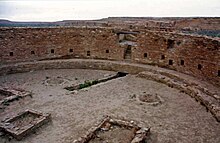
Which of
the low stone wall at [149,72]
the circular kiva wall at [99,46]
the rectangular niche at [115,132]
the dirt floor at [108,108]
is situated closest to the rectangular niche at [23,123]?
the dirt floor at [108,108]

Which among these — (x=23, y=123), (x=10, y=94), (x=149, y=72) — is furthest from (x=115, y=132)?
(x=149, y=72)

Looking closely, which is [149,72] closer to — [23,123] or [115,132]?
[115,132]

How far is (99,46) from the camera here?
17016 millimetres

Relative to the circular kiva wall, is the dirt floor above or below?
below

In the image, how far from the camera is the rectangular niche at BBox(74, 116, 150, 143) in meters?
8.56

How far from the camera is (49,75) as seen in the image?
49.8 ft

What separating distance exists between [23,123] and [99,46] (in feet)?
26.8

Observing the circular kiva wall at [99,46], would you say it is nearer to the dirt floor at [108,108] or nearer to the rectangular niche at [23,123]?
the dirt floor at [108,108]

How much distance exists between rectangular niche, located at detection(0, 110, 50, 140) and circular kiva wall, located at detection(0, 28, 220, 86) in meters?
6.94

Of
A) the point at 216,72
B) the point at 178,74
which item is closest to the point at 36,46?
the point at 178,74

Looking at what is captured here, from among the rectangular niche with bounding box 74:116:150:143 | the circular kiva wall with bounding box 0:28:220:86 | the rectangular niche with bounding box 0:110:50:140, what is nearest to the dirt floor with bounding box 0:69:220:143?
the rectangular niche with bounding box 0:110:50:140

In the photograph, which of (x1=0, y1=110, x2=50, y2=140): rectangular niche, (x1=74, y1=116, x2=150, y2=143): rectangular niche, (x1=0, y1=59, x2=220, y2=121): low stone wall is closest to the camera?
(x1=74, y1=116, x2=150, y2=143): rectangular niche

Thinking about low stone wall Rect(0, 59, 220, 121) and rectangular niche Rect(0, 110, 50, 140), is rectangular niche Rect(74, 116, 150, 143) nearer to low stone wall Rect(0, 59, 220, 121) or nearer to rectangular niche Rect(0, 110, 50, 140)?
rectangular niche Rect(0, 110, 50, 140)

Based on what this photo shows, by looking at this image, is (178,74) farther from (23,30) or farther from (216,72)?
(23,30)
